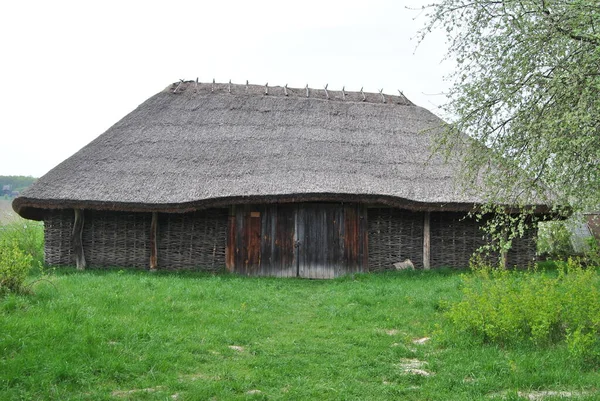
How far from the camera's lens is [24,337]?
619 cm

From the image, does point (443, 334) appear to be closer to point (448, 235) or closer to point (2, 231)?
point (448, 235)

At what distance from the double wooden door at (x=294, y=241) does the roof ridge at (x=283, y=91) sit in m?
5.23

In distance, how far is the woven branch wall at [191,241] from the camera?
560 inches

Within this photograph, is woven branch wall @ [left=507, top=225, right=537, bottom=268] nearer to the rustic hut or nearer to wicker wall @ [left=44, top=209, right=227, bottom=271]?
the rustic hut

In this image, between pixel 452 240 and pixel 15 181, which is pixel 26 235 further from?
pixel 15 181

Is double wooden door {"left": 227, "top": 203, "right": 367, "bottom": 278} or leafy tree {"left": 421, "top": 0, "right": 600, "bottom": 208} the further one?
double wooden door {"left": 227, "top": 203, "right": 367, "bottom": 278}

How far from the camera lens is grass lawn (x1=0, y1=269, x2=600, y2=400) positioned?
5422 millimetres

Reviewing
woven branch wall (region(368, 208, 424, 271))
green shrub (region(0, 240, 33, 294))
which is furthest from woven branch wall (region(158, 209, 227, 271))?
green shrub (region(0, 240, 33, 294))

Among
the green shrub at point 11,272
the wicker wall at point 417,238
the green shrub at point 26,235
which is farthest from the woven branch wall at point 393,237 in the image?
the green shrub at point 26,235

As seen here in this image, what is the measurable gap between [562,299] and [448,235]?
7.77 metres

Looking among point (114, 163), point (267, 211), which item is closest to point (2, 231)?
point (114, 163)

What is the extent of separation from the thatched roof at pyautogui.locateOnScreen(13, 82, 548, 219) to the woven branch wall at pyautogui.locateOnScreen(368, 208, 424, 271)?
36.2 inches

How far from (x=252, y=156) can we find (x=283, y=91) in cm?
422

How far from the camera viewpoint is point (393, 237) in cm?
1458
